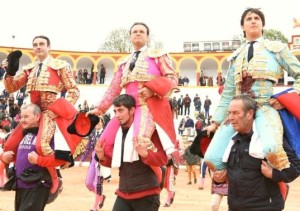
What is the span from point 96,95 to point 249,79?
100 ft

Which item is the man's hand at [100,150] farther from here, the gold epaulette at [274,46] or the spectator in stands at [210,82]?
the spectator in stands at [210,82]

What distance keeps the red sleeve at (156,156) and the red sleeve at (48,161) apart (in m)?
1.06

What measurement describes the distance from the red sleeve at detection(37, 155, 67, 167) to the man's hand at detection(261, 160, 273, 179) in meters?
2.14

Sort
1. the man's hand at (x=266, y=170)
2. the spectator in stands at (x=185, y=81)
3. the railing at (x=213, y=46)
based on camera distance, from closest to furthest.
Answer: the man's hand at (x=266, y=170), the spectator in stands at (x=185, y=81), the railing at (x=213, y=46)

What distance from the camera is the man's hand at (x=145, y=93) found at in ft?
14.6

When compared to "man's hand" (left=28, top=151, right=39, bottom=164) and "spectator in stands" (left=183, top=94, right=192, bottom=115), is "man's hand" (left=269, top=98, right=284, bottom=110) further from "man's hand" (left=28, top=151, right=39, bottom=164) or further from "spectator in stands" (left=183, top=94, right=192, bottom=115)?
"spectator in stands" (left=183, top=94, right=192, bottom=115)

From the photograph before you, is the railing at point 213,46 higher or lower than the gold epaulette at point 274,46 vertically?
higher

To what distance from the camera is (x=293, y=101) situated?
12.7ft

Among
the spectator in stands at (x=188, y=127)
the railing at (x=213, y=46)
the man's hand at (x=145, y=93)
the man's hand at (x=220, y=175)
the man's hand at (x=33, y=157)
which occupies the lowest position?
the spectator in stands at (x=188, y=127)

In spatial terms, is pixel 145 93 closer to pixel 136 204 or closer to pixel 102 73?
pixel 136 204

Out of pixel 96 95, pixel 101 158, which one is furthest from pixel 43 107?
pixel 96 95

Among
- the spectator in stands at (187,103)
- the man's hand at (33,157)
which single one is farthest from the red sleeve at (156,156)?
the spectator in stands at (187,103)

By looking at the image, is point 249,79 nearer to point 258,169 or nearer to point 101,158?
point 258,169

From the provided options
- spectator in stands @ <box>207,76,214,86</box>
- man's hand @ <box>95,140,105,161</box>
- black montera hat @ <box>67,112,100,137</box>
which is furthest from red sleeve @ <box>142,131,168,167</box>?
spectator in stands @ <box>207,76,214,86</box>
